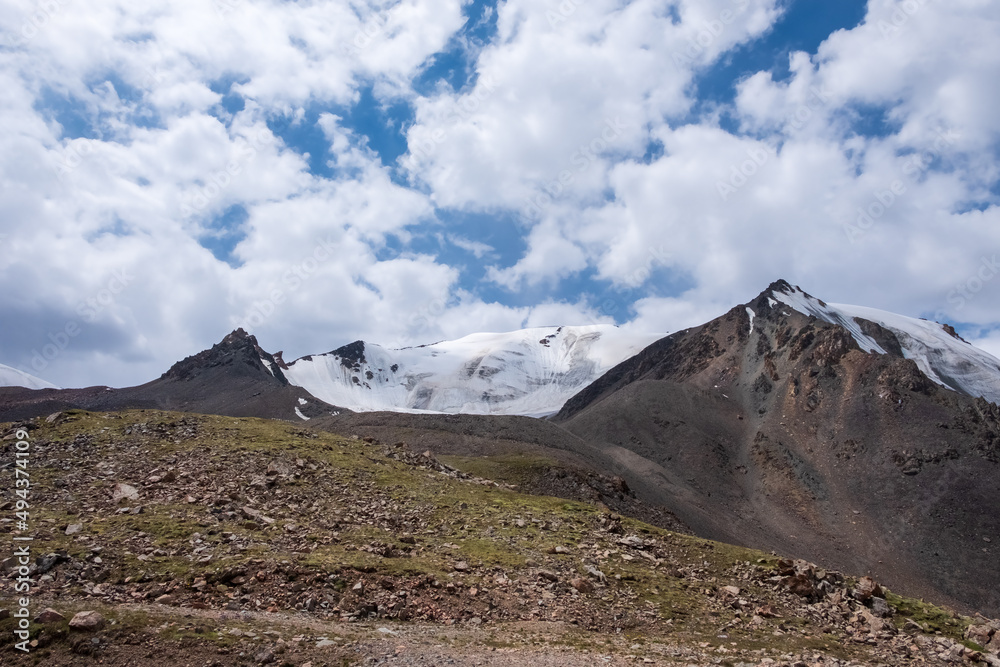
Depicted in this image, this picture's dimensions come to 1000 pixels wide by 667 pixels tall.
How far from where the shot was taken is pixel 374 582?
60.6 feet

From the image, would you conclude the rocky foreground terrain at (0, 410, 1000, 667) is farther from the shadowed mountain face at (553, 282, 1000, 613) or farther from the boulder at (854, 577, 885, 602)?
the shadowed mountain face at (553, 282, 1000, 613)

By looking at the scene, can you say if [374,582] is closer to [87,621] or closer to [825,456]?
[87,621]

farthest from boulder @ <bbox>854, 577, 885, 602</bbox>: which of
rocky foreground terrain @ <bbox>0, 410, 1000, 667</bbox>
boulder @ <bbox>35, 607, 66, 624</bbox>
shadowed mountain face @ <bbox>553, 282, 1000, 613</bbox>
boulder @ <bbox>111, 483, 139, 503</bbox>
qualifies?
shadowed mountain face @ <bbox>553, 282, 1000, 613</bbox>

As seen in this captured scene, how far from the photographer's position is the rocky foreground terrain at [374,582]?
14.3 m

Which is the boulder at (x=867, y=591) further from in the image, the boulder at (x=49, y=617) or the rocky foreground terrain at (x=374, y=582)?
the boulder at (x=49, y=617)

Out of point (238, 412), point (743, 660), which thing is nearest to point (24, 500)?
point (743, 660)

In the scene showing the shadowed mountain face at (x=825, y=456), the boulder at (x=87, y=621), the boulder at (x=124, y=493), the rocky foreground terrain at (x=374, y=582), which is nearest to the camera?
the boulder at (x=87, y=621)

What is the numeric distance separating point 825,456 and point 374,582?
412ft

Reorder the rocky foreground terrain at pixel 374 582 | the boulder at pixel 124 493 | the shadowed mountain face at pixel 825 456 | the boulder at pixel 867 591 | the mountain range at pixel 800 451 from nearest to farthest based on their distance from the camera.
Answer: the rocky foreground terrain at pixel 374 582
the boulder at pixel 867 591
the boulder at pixel 124 493
the mountain range at pixel 800 451
the shadowed mountain face at pixel 825 456

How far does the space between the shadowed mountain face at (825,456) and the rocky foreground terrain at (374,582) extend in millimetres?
56836

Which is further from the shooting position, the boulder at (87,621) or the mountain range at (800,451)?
the mountain range at (800,451)

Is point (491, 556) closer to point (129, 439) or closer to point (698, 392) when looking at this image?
point (129, 439)

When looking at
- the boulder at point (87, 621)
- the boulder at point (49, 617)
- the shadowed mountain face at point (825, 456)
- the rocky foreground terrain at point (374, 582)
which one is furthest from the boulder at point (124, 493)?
the shadowed mountain face at point (825, 456)

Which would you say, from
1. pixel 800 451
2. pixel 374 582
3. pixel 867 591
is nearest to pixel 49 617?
→ pixel 374 582
